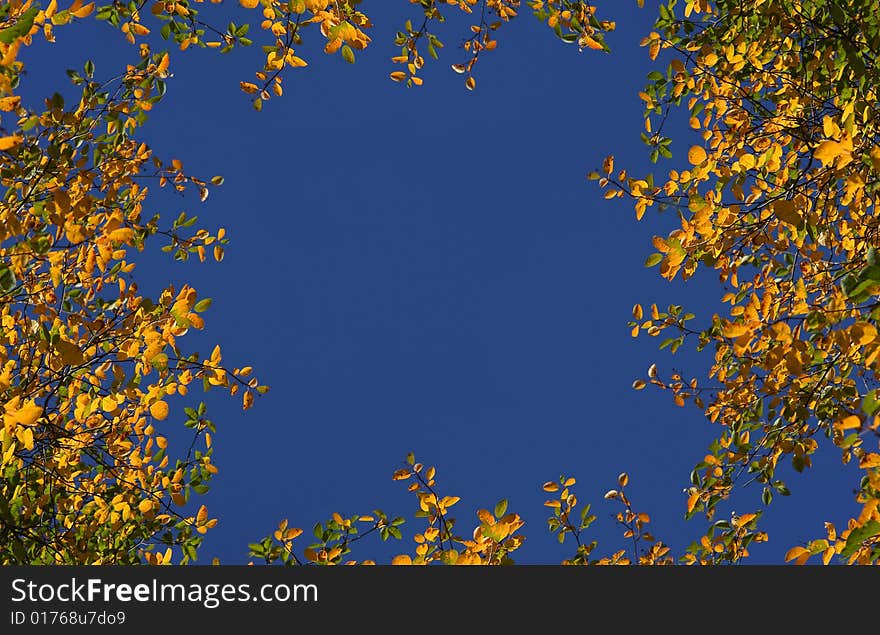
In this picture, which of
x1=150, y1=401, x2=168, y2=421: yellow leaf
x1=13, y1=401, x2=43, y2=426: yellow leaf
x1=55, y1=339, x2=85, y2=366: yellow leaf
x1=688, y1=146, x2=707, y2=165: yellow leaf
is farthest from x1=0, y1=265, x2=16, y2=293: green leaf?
x1=688, y1=146, x2=707, y2=165: yellow leaf

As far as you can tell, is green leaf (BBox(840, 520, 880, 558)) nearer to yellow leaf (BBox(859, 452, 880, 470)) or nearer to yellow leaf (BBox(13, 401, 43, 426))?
yellow leaf (BBox(859, 452, 880, 470))

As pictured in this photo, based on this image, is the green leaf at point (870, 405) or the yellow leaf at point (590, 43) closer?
the green leaf at point (870, 405)

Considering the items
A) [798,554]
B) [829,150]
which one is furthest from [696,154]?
[798,554]

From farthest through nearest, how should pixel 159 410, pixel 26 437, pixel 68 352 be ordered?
pixel 159 410 < pixel 26 437 < pixel 68 352

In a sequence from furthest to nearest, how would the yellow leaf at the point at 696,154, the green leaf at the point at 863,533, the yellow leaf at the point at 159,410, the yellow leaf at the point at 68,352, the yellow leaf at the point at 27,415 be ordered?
the yellow leaf at the point at 696,154
the yellow leaf at the point at 159,410
the yellow leaf at the point at 68,352
the yellow leaf at the point at 27,415
the green leaf at the point at 863,533

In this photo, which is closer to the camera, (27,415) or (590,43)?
(27,415)

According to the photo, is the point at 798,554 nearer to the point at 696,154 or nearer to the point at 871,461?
the point at 871,461

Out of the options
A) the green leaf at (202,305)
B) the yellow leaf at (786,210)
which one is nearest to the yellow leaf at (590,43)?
the yellow leaf at (786,210)

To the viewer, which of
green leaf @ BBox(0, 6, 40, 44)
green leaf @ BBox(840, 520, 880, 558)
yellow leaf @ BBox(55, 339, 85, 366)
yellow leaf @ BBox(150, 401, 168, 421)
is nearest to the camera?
green leaf @ BBox(840, 520, 880, 558)

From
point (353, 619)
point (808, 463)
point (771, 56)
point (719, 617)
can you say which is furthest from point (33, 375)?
point (771, 56)

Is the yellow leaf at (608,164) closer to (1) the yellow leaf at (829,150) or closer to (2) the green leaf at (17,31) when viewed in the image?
(1) the yellow leaf at (829,150)

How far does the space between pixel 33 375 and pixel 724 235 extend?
433cm

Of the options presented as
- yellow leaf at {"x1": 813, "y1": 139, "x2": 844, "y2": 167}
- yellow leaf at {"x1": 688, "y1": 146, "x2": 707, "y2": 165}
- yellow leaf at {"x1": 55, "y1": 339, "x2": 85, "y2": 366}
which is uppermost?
yellow leaf at {"x1": 688, "y1": 146, "x2": 707, "y2": 165}

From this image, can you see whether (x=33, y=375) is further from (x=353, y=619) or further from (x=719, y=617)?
(x=719, y=617)
